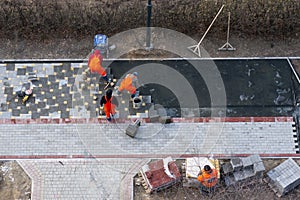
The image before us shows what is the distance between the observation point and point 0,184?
54.3ft

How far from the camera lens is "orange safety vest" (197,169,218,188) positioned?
1608 centimetres

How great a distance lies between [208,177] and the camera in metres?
16.1

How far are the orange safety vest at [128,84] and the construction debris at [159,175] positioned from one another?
3327 mm

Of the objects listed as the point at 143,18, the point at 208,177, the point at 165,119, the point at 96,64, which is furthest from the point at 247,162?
the point at 143,18

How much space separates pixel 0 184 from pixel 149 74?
7437 mm

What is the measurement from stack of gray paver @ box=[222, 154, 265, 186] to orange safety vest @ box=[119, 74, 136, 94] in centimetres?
485

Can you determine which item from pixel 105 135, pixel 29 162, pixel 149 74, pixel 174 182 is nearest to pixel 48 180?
pixel 29 162

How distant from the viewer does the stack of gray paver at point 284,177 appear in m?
16.2

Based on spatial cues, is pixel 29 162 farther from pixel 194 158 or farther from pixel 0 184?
pixel 194 158

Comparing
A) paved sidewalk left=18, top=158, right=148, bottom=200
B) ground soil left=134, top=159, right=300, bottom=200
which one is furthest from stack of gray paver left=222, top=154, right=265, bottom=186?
paved sidewalk left=18, top=158, right=148, bottom=200

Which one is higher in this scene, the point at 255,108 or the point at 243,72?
the point at 243,72

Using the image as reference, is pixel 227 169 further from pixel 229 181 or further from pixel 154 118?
pixel 154 118

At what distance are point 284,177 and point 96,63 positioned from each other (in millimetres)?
8662

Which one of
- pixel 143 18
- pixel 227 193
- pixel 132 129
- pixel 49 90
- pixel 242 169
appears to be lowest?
pixel 227 193
